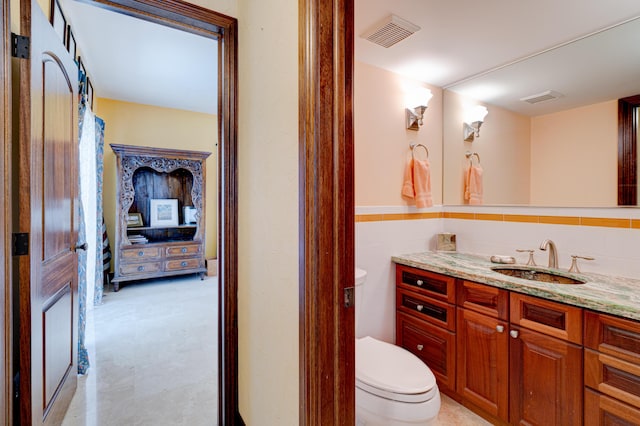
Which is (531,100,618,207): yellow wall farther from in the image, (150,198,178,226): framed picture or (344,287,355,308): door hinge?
(150,198,178,226): framed picture

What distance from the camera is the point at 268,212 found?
1.20 m

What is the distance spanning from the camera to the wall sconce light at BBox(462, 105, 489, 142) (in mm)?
2396

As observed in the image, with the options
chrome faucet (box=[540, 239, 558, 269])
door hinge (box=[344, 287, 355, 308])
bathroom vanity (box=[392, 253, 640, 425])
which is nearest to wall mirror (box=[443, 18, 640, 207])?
chrome faucet (box=[540, 239, 558, 269])

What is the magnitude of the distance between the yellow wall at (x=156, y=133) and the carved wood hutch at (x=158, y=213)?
28 centimetres

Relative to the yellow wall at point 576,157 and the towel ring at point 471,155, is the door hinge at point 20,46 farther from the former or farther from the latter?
the yellow wall at point 576,157

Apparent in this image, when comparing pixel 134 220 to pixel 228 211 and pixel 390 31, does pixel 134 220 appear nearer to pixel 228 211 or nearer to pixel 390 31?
pixel 228 211

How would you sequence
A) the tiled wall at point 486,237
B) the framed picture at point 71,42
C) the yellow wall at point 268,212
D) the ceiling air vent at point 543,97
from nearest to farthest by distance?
the yellow wall at point 268,212 < the tiled wall at point 486,237 < the ceiling air vent at point 543,97 < the framed picture at point 71,42

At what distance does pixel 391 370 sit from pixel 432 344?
2.22ft

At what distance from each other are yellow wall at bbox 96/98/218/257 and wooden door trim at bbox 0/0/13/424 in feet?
9.53

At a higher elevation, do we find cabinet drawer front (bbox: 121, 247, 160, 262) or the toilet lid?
cabinet drawer front (bbox: 121, 247, 160, 262)

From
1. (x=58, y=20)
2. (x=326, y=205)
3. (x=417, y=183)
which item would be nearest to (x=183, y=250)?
(x=58, y=20)

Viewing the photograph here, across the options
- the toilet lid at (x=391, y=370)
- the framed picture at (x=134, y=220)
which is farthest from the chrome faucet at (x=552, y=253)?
the framed picture at (x=134, y=220)

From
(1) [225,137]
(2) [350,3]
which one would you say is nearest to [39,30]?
(1) [225,137]

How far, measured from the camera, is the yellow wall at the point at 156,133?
428cm
